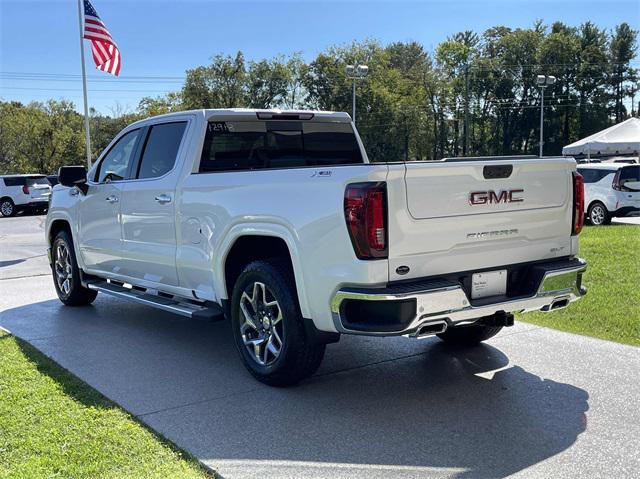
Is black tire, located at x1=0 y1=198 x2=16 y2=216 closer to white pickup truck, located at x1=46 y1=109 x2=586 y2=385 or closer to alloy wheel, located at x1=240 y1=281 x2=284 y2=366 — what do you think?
white pickup truck, located at x1=46 y1=109 x2=586 y2=385

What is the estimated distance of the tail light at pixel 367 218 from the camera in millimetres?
3859

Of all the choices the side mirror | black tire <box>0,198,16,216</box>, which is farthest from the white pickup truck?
black tire <box>0,198,16,216</box>

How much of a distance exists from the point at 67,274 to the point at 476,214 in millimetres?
5504

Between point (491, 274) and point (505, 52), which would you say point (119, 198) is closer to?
point (491, 274)

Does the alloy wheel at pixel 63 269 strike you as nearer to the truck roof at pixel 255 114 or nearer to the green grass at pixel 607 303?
the truck roof at pixel 255 114

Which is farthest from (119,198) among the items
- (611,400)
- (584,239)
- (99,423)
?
(584,239)

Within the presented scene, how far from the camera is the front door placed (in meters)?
6.61

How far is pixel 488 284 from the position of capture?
4324 millimetres

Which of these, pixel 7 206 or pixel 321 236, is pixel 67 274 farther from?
pixel 7 206

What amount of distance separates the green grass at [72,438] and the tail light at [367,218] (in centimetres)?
156

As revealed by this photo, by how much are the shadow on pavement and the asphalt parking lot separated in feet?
0.04

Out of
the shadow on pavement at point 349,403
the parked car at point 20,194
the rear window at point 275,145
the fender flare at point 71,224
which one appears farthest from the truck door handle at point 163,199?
the parked car at point 20,194

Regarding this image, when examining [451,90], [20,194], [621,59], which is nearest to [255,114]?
[20,194]

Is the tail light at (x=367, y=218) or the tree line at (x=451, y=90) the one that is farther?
the tree line at (x=451, y=90)
